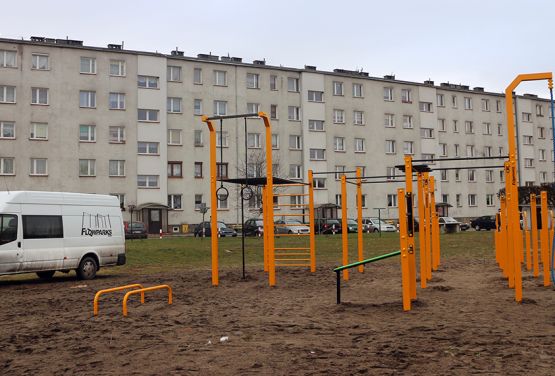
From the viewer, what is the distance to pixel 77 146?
5175cm

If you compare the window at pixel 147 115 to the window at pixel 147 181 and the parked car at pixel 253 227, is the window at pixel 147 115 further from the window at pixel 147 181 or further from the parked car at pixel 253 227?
the parked car at pixel 253 227

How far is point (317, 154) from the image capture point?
6153 centimetres

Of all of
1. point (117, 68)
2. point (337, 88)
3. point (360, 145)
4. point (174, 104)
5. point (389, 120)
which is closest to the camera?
point (117, 68)

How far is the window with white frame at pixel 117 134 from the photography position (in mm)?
53156

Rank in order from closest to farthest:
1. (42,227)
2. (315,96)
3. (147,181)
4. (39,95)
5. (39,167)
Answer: (42,227)
(39,167)
(39,95)
(147,181)
(315,96)

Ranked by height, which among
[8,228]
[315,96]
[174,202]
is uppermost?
[315,96]

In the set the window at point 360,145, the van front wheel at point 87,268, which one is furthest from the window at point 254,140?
the van front wheel at point 87,268

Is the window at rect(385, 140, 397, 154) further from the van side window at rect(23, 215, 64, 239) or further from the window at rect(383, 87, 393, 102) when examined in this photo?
the van side window at rect(23, 215, 64, 239)

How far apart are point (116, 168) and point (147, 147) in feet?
10.9

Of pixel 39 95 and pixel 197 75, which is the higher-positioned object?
pixel 197 75

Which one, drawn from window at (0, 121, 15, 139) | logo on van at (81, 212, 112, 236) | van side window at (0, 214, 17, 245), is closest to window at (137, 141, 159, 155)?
window at (0, 121, 15, 139)

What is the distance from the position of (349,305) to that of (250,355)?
3.90 m

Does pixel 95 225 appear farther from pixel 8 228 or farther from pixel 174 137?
pixel 174 137

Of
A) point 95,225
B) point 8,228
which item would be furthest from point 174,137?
point 8,228
